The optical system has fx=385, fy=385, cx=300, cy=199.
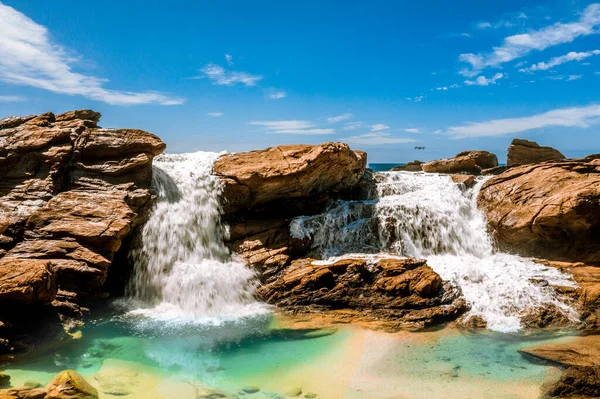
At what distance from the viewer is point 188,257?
Result: 1697 cm

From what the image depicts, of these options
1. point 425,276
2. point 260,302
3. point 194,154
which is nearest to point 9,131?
point 194,154

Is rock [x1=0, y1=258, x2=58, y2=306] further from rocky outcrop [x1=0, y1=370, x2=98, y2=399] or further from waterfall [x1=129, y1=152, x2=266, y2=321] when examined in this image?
waterfall [x1=129, y1=152, x2=266, y2=321]

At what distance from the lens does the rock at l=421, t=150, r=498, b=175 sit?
29.1 meters

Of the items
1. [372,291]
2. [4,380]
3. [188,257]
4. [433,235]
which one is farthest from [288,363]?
[433,235]

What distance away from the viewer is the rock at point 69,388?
7852 millimetres

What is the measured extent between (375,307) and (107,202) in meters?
11.2

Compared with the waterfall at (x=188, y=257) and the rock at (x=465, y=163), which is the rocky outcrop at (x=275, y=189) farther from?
the rock at (x=465, y=163)

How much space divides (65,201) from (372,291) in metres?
12.3

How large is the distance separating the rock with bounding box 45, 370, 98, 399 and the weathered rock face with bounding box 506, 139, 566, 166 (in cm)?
2937

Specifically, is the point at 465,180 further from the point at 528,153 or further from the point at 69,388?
the point at 69,388

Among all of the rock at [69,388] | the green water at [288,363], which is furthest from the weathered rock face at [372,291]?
the rock at [69,388]

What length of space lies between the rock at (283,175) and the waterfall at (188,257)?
97 cm

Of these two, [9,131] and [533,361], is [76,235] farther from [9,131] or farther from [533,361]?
[533,361]

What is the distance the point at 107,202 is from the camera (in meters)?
15.4
